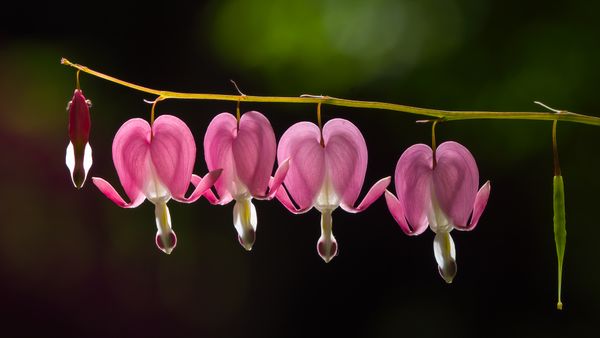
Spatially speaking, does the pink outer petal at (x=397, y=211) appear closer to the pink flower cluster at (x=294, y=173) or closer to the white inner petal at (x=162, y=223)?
the pink flower cluster at (x=294, y=173)

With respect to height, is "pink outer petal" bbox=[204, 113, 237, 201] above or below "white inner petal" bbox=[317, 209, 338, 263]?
above

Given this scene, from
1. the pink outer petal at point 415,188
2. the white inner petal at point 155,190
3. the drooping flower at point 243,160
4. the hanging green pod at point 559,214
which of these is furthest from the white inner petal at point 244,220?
the hanging green pod at point 559,214

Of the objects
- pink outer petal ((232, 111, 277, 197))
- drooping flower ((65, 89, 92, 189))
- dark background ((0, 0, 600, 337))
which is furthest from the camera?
dark background ((0, 0, 600, 337))

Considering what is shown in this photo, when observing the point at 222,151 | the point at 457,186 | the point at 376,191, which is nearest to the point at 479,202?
the point at 457,186

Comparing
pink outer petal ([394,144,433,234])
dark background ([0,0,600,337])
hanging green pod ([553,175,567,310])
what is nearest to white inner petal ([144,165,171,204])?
pink outer petal ([394,144,433,234])

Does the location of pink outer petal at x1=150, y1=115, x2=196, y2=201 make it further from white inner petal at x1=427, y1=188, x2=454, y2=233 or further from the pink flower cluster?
white inner petal at x1=427, y1=188, x2=454, y2=233

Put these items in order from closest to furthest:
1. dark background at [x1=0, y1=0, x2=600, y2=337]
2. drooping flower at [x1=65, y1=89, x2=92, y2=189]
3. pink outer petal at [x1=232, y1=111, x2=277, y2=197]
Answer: drooping flower at [x1=65, y1=89, x2=92, y2=189], pink outer petal at [x1=232, y1=111, x2=277, y2=197], dark background at [x1=0, y1=0, x2=600, y2=337]

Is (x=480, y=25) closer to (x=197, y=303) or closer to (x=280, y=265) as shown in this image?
(x=280, y=265)
